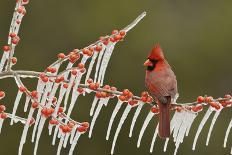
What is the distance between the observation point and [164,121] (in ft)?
15.5

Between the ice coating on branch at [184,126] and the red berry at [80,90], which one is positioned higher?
the red berry at [80,90]

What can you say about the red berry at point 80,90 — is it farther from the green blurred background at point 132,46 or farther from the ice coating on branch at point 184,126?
the green blurred background at point 132,46

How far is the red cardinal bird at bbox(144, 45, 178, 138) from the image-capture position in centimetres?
485

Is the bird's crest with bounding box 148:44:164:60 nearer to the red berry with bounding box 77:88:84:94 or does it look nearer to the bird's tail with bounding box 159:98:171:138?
the bird's tail with bounding box 159:98:171:138

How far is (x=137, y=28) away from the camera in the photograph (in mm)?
19031

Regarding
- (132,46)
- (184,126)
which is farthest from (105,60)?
(132,46)

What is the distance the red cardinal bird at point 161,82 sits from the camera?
485 centimetres

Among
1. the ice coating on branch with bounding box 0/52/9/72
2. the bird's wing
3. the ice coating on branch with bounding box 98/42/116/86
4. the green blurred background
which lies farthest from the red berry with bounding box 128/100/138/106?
the green blurred background

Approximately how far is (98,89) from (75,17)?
15.4 metres

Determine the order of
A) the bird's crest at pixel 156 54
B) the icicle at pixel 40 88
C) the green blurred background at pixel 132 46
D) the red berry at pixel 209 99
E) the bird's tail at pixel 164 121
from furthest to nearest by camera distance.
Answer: the green blurred background at pixel 132 46
the bird's crest at pixel 156 54
the bird's tail at pixel 164 121
the red berry at pixel 209 99
the icicle at pixel 40 88

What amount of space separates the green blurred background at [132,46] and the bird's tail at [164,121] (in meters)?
11.8

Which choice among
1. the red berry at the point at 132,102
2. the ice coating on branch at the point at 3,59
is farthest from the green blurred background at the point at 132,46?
the red berry at the point at 132,102

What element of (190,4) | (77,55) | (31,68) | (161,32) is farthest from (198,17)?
(77,55)

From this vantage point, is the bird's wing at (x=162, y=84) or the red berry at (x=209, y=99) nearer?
the red berry at (x=209, y=99)
